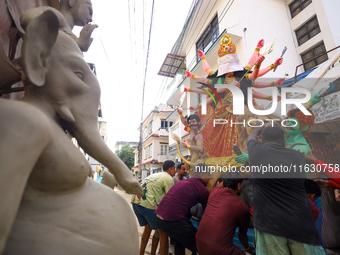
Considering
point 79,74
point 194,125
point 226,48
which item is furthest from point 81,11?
point 194,125

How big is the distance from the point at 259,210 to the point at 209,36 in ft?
30.6

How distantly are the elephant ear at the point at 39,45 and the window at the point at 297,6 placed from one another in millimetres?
10159

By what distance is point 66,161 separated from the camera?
2.83 feet

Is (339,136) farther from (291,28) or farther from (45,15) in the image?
(291,28)

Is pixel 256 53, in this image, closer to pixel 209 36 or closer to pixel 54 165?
pixel 54 165

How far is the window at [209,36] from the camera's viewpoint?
29.5 feet

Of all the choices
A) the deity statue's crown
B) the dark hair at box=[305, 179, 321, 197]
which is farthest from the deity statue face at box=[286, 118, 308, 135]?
the deity statue's crown

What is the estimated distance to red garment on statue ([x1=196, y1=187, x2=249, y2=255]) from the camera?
2.17 metres

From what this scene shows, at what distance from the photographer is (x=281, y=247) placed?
1.79m

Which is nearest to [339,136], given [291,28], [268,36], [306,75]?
[306,75]

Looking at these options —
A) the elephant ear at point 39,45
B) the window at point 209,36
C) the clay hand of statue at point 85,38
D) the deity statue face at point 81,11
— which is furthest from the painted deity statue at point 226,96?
the window at point 209,36

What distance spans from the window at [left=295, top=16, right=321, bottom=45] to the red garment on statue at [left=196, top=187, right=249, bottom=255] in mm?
8349

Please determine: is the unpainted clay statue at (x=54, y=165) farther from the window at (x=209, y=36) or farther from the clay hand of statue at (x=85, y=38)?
the window at (x=209, y=36)

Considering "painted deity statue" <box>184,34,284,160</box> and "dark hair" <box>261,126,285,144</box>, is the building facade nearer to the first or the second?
"painted deity statue" <box>184,34,284,160</box>
